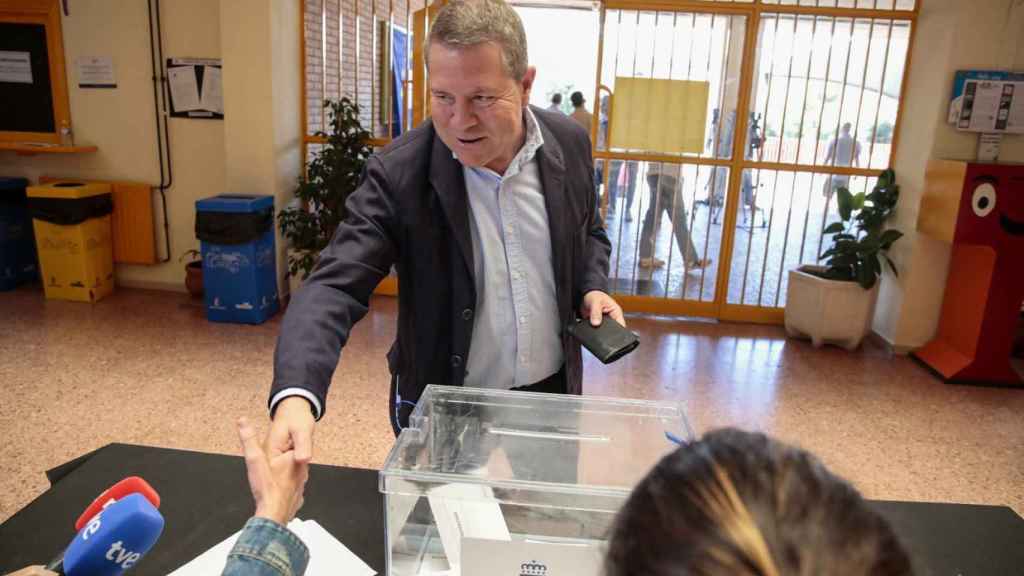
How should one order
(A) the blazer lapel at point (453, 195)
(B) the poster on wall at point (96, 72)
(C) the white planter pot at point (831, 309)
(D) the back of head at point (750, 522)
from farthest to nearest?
(B) the poster on wall at point (96, 72) < (C) the white planter pot at point (831, 309) < (A) the blazer lapel at point (453, 195) < (D) the back of head at point (750, 522)

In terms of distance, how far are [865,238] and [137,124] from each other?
5104 mm

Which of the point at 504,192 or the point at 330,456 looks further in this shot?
the point at 330,456

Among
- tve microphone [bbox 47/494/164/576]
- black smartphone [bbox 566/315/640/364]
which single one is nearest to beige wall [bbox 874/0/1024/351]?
black smartphone [bbox 566/315/640/364]

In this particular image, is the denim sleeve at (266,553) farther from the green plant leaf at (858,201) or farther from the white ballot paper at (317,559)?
the green plant leaf at (858,201)

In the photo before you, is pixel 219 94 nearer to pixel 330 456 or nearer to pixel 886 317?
pixel 330 456

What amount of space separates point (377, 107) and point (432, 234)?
161 inches

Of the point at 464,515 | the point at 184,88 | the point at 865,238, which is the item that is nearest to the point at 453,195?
the point at 464,515

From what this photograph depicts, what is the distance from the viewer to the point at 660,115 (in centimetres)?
489

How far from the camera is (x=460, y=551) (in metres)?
0.87

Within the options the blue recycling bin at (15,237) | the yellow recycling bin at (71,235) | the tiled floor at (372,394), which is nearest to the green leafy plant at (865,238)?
the tiled floor at (372,394)

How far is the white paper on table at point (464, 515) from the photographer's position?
2.92 feet

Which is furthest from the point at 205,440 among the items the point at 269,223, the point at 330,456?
the point at 269,223

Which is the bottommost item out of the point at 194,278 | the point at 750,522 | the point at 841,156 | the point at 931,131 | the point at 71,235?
the point at 194,278

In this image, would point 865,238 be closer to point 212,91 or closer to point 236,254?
point 236,254
